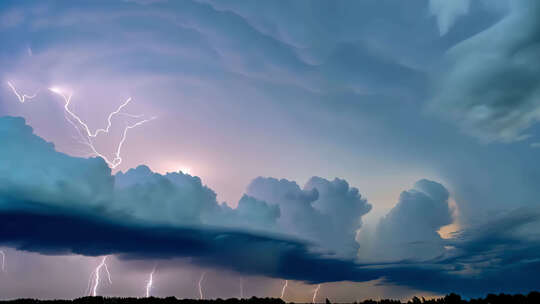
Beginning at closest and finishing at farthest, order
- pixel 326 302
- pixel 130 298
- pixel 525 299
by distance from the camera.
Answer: pixel 525 299 → pixel 130 298 → pixel 326 302

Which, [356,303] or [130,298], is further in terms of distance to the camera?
[356,303]

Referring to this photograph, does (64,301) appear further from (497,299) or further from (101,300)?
(497,299)

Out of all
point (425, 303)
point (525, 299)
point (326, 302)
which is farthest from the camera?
point (326, 302)

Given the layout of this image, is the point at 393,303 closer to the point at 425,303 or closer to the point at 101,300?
the point at 425,303

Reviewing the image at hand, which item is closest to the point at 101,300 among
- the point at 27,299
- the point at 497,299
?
the point at 27,299

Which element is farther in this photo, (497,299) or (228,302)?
(228,302)

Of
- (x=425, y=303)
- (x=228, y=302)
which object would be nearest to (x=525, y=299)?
(x=425, y=303)

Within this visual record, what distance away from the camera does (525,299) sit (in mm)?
37656

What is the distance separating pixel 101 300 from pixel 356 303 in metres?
27.4

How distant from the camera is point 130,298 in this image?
132 feet

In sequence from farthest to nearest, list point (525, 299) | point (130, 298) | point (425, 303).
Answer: point (425, 303) → point (130, 298) → point (525, 299)

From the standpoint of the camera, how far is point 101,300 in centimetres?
3891

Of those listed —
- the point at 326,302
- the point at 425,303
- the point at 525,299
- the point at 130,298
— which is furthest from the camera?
the point at 326,302

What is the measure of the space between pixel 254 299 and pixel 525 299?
27.1 m
